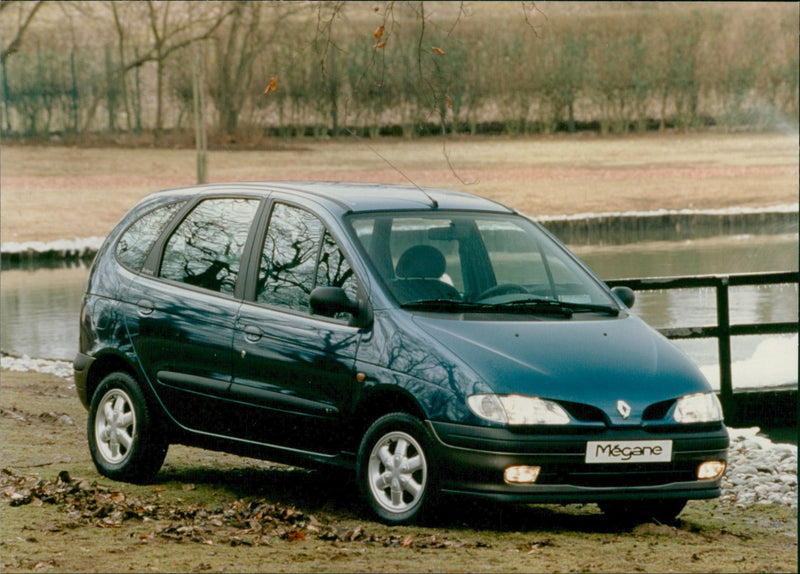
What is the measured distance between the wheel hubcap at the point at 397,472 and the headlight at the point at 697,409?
1.26 metres

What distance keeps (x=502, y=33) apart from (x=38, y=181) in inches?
1149

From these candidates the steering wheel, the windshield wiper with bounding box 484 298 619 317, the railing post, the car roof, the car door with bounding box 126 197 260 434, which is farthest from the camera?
the railing post

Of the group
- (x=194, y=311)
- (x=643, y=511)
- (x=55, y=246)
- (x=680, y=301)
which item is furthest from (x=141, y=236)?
(x=55, y=246)

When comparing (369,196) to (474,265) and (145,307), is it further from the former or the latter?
(145,307)

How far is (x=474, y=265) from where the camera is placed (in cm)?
837

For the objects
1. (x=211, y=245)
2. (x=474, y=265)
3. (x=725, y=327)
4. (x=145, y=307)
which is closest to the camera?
(x=474, y=265)

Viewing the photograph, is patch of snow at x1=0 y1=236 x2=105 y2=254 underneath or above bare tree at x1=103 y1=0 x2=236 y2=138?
underneath

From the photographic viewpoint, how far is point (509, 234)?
8523 millimetres

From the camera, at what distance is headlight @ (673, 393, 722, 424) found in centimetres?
741

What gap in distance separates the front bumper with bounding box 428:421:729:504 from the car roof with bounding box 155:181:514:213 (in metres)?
1.54

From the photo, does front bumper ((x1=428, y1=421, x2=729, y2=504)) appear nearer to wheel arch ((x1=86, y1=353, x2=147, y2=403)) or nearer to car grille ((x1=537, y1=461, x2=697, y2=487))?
car grille ((x1=537, y1=461, x2=697, y2=487))

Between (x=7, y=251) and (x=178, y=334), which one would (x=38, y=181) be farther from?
(x=178, y=334)

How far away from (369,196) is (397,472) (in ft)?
5.72

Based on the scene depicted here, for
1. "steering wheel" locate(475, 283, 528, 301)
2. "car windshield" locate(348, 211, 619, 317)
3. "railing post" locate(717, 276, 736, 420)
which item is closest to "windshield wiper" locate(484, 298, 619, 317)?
"car windshield" locate(348, 211, 619, 317)
